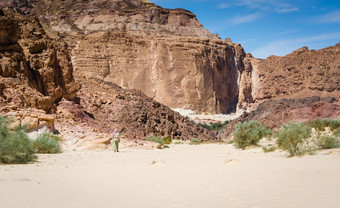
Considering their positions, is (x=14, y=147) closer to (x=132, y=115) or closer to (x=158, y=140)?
(x=158, y=140)

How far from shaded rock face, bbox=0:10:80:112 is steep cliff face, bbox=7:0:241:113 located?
36758 mm

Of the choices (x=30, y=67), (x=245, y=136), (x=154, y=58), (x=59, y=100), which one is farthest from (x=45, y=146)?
(x=154, y=58)

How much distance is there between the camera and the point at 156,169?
8.08m

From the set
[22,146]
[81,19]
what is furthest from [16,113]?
[81,19]

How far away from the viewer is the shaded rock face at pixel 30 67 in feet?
57.1

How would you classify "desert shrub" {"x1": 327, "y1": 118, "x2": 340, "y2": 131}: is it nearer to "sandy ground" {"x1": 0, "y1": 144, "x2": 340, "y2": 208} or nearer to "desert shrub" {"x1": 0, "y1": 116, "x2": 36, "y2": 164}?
"sandy ground" {"x1": 0, "y1": 144, "x2": 340, "y2": 208}

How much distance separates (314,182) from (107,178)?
11.8 ft

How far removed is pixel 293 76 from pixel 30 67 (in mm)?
63663

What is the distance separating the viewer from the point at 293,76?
7444cm

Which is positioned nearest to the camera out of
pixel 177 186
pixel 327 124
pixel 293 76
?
pixel 177 186

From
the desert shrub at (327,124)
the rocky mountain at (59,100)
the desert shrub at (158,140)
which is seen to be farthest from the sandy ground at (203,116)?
the desert shrub at (327,124)

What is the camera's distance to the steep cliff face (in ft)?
206

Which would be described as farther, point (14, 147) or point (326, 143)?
point (326, 143)

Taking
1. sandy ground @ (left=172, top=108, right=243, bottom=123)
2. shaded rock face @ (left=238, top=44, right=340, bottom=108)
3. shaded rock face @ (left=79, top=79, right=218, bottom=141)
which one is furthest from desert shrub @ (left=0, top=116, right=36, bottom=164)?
shaded rock face @ (left=238, top=44, right=340, bottom=108)
